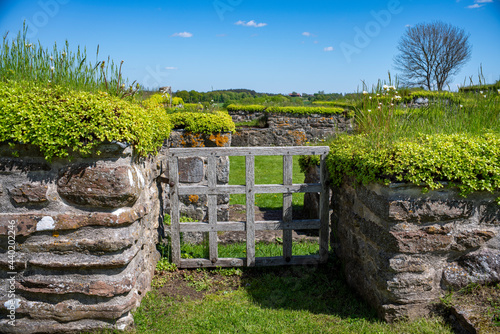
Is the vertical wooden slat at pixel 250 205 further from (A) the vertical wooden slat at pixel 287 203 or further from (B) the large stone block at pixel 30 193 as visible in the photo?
(B) the large stone block at pixel 30 193

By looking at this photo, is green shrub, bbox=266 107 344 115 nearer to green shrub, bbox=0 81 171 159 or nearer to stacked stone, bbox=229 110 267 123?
stacked stone, bbox=229 110 267 123

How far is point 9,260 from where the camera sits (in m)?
2.50

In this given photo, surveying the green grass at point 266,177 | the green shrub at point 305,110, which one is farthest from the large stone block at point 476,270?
the green shrub at point 305,110

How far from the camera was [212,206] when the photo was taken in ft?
12.5

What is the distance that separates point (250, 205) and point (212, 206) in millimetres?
419

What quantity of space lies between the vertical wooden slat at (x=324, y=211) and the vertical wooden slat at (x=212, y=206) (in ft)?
3.93

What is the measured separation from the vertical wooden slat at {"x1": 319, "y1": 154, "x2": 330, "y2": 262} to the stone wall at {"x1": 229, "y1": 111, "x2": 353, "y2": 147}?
9.19 meters

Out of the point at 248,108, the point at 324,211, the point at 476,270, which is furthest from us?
the point at 248,108

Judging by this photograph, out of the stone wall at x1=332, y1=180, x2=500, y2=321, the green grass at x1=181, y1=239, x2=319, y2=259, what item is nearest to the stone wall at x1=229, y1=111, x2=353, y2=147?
the green grass at x1=181, y1=239, x2=319, y2=259

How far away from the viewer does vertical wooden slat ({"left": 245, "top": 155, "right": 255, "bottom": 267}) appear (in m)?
3.77

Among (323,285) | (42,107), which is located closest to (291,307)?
(323,285)

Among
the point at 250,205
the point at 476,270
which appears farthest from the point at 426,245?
the point at 250,205

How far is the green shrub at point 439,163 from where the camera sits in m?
2.63

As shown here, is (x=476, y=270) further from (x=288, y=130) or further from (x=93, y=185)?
(x=288, y=130)
